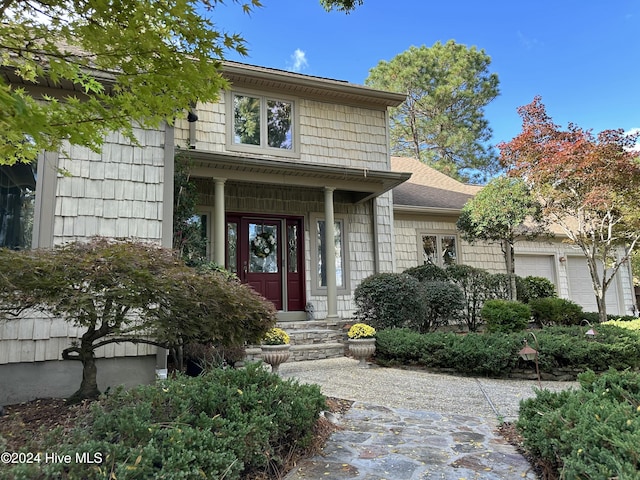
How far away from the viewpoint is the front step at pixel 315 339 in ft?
23.6

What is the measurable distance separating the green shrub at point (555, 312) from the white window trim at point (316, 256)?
15.9 ft

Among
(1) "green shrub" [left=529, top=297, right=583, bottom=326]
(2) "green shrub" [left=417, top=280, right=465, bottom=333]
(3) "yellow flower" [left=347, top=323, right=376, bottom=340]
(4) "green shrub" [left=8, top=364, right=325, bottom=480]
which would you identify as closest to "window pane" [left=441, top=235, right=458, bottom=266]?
(1) "green shrub" [left=529, top=297, right=583, bottom=326]

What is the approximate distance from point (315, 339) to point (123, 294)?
189 inches

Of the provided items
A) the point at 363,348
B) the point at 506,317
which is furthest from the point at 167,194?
the point at 506,317

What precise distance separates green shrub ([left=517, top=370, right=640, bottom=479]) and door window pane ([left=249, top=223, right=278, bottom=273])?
641 cm

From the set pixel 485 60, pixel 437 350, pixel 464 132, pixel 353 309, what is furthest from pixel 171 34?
pixel 485 60

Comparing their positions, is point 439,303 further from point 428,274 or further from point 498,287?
point 498,287

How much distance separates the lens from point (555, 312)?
10.2m

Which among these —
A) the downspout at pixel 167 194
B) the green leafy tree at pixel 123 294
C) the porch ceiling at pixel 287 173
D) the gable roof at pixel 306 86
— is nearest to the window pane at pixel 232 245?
the porch ceiling at pixel 287 173

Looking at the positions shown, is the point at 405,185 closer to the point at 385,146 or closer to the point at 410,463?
the point at 385,146

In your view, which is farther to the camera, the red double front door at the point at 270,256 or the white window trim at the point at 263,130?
the red double front door at the point at 270,256

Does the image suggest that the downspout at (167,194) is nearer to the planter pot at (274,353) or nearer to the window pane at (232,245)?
the planter pot at (274,353)

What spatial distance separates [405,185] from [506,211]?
11.2 ft

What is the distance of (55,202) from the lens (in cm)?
475
